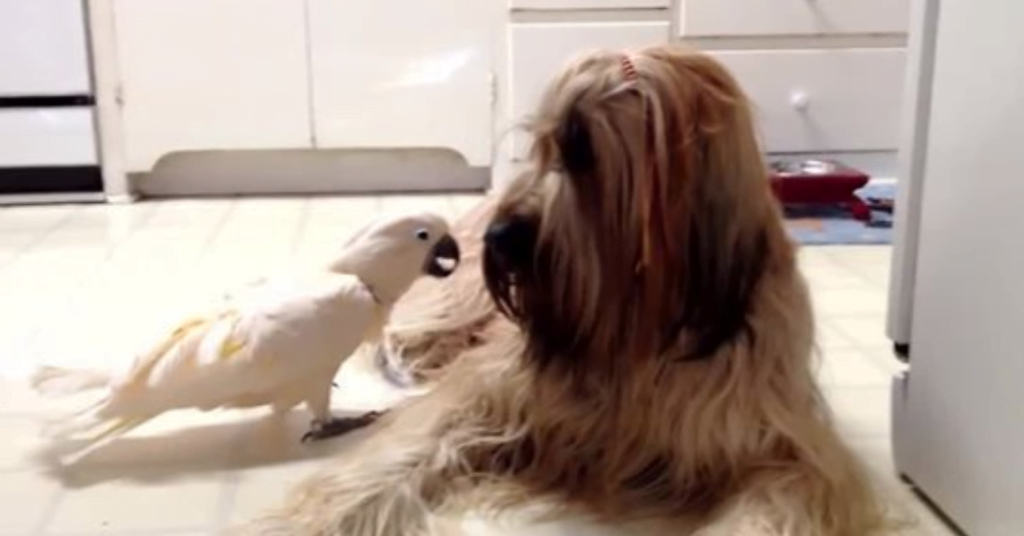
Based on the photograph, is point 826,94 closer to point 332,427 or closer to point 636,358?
point 332,427

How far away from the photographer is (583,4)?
10.3 feet

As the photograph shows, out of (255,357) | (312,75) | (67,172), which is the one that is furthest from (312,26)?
(255,357)

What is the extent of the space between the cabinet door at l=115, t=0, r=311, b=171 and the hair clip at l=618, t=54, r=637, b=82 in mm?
2121

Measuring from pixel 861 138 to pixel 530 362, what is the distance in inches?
85.0

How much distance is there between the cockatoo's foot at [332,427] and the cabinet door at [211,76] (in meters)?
1.73

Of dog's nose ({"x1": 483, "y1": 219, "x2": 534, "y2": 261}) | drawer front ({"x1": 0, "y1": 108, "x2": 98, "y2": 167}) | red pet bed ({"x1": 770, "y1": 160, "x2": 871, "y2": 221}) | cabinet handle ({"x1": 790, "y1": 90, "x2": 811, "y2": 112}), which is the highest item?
dog's nose ({"x1": 483, "y1": 219, "x2": 534, "y2": 261})

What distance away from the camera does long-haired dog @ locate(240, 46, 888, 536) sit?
121 centimetres

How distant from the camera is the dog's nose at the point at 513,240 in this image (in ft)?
4.11

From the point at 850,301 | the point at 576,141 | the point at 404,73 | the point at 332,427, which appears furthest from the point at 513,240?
the point at 404,73

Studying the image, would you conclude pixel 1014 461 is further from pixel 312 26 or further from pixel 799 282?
pixel 312 26

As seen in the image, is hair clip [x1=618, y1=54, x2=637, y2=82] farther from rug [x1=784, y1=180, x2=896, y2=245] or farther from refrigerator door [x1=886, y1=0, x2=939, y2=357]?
Result: rug [x1=784, y1=180, x2=896, y2=245]

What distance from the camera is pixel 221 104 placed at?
10.6ft

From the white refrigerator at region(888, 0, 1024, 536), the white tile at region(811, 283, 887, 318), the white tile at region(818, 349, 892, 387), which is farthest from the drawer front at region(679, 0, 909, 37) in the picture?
the white refrigerator at region(888, 0, 1024, 536)

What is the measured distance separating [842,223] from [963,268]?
1650 millimetres
